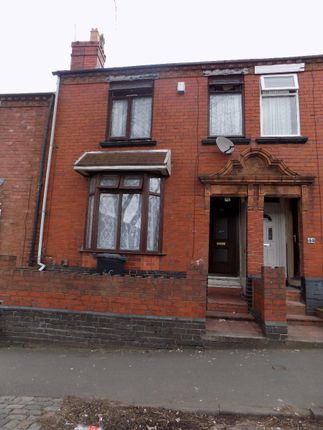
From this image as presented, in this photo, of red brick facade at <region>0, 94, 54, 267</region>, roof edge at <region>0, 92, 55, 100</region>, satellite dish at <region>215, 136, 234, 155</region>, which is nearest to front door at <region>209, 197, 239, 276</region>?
satellite dish at <region>215, 136, 234, 155</region>

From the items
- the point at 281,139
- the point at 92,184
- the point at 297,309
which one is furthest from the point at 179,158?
the point at 297,309

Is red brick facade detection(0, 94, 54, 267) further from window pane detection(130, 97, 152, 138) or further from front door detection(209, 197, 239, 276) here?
front door detection(209, 197, 239, 276)

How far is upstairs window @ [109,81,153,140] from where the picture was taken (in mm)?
8750

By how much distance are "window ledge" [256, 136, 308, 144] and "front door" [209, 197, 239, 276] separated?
179 cm

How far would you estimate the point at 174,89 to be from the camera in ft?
28.1

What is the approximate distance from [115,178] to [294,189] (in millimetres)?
4372

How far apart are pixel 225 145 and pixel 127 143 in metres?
2.57

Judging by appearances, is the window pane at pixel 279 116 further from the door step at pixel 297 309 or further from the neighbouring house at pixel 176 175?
the door step at pixel 297 309

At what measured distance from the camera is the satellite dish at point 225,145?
779 centimetres

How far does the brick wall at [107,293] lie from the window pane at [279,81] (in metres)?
5.66

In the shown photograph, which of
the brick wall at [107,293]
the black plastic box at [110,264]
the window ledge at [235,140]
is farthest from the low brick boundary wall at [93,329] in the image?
the window ledge at [235,140]

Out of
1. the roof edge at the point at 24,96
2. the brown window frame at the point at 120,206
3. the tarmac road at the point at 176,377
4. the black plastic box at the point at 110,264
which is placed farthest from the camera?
the roof edge at the point at 24,96

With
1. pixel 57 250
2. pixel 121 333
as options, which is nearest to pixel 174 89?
pixel 57 250

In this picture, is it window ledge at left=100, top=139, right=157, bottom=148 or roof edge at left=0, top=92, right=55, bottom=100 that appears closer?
window ledge at left=100, top=139, right=157, bottom=148
